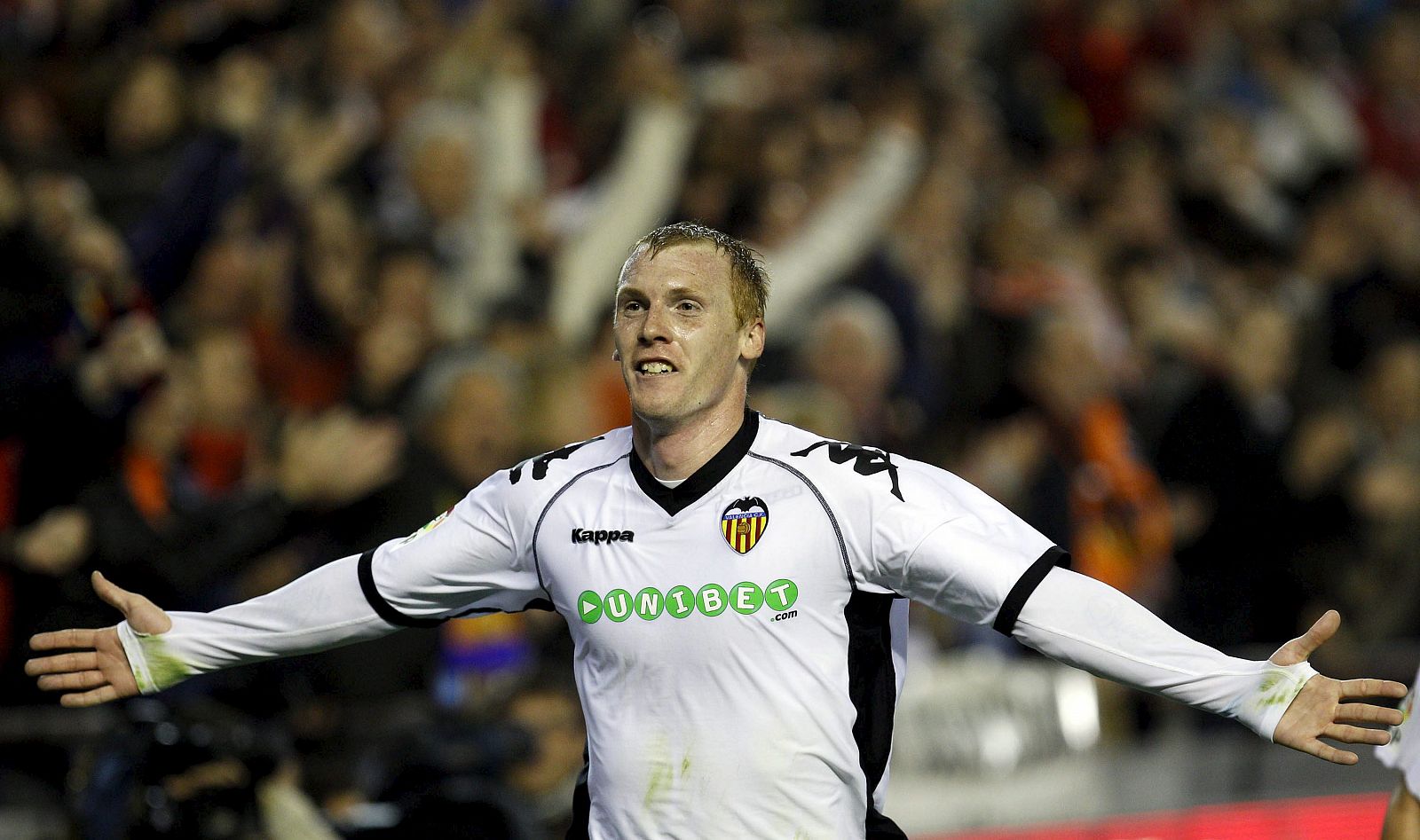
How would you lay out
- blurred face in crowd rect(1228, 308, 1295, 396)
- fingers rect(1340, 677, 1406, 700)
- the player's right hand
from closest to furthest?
1. fingers rect(1340, 677, 1406, 700)
2. the player's right hand
3. blurred face in crowd rect(1228, 308, 1295, 396)

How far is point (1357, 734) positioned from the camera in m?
4.05

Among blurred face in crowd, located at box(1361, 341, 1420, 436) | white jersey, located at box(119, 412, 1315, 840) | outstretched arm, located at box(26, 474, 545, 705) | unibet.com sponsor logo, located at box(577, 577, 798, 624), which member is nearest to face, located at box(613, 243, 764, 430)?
white jersey, located at box(119, 412, 1315, 840)

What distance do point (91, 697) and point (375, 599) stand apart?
28.5 inches

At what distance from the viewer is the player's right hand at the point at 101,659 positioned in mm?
4695

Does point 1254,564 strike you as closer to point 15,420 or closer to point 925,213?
point 925,213

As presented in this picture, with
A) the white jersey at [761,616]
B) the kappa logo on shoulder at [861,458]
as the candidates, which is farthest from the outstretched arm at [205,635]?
the kappa logo on shoulder at [861,458]

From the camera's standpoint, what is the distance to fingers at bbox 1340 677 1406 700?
3.89 metres

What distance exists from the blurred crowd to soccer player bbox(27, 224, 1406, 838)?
197 centimetres

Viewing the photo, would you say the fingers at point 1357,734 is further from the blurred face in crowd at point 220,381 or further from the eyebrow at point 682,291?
the blurred face in crowd at point 220,381

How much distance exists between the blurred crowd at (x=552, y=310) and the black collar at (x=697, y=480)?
2.12 m

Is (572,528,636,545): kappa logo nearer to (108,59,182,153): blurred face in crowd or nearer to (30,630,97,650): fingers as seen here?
(30,630,97,650): fingers

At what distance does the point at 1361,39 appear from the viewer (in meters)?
15.7

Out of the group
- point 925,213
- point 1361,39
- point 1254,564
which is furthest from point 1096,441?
point 1361,39

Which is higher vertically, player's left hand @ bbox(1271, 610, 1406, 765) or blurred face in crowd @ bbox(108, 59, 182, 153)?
blurred face in crowd @ bbox(108, 59, 182, 153)
